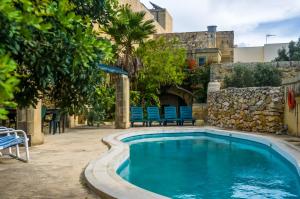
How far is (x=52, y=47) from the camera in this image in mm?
3115

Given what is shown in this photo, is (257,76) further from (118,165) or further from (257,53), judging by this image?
(257,53)

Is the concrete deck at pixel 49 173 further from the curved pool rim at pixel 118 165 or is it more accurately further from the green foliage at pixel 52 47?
the green foliage at pixel 52 47

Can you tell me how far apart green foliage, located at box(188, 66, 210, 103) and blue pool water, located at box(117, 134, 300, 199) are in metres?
8.81

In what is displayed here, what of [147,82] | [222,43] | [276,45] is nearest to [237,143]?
[147,82]

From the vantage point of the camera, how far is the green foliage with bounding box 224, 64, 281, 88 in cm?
1973

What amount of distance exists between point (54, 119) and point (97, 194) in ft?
28.5

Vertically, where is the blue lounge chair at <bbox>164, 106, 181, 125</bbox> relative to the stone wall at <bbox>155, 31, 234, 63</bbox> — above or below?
below

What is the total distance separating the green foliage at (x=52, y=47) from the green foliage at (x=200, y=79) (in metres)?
18.2

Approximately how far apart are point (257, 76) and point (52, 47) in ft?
58.3

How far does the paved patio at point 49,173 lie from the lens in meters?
5.12

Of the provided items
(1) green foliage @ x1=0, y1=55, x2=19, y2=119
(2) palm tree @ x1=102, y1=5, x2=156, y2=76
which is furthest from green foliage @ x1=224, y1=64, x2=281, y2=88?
(1) green foliage @ x1=0, y1=55, x2=19, y2=119

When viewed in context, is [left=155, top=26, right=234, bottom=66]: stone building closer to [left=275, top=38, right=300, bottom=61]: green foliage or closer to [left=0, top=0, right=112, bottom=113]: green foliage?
[left=275, top=38, right=300, bottom=61]: green foliage

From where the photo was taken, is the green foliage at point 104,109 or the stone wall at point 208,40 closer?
the green foliage at point 104,109

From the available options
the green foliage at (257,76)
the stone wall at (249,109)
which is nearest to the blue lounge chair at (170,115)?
the stone wall at (249,109)
